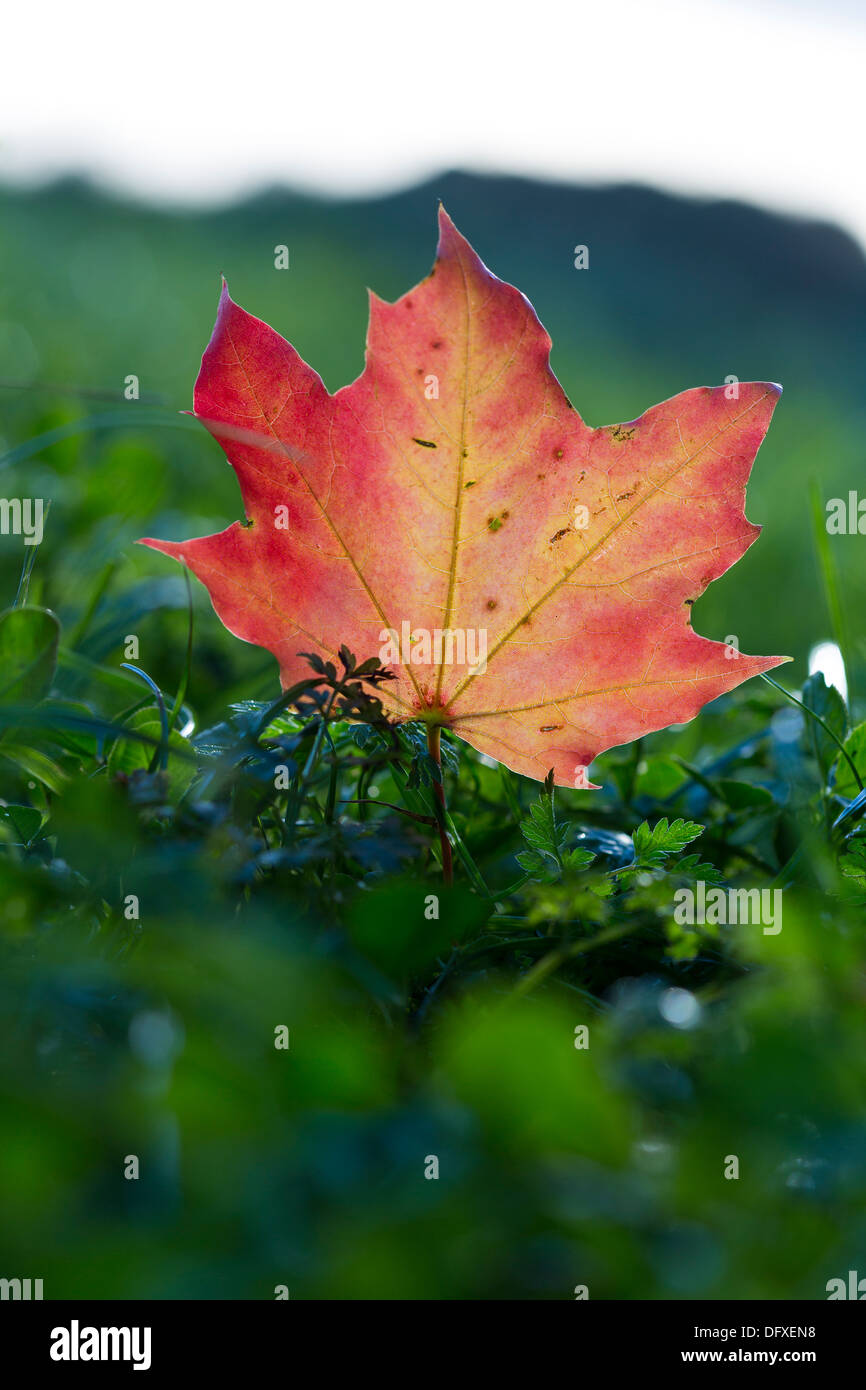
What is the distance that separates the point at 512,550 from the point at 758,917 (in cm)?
31

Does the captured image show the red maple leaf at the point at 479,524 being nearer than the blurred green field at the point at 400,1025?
No

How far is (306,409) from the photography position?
728 mm

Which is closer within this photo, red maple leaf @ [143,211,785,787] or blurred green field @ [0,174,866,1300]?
blurred green field @ [0,174,866,1300]

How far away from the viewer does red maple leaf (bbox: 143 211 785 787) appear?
710 mm

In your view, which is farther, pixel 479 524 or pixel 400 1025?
pixel 479 524

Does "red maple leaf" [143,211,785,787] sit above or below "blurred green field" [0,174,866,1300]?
above

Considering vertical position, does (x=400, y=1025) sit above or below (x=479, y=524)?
below

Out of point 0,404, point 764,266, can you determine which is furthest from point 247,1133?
point 764,266

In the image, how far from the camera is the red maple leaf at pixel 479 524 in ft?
2.33

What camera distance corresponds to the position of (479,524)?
0.76 m

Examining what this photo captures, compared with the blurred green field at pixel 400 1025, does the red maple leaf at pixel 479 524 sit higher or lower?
higher

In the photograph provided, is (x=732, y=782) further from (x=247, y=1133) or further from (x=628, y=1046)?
(x=247, y=1133)

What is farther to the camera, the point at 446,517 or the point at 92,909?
the point at 446,517

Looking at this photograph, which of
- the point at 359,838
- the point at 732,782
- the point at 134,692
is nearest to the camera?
the point at 359,838
